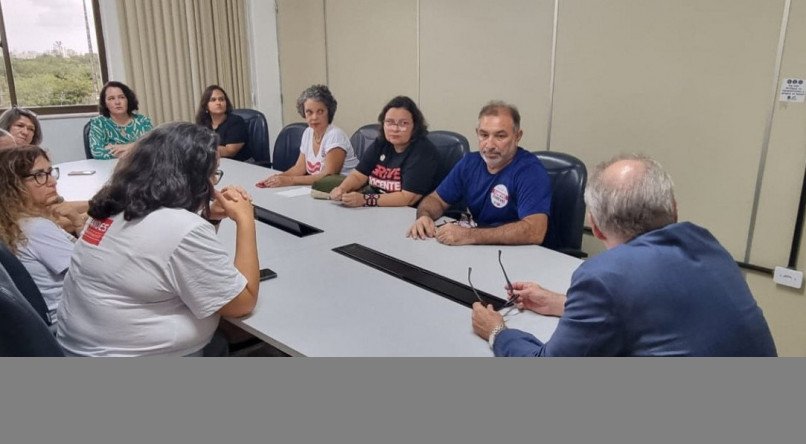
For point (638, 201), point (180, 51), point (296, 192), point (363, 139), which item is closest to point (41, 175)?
point (296, 192)

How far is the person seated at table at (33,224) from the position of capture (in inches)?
68.4

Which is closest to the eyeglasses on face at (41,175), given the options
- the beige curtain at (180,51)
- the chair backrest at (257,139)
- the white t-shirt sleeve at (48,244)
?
the white t-shirt sleeve at (48,244)

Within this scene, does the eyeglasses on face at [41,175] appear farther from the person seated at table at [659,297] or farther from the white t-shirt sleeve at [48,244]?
the person seated at table at [659,297]

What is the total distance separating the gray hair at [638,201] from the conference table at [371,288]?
0.39m

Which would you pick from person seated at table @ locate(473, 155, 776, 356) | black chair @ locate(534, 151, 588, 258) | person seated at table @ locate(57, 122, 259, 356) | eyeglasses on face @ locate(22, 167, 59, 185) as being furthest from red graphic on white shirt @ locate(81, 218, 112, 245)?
black chair @ locate(534, 151, 588, 258)

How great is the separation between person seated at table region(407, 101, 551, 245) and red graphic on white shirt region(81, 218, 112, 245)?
114cm

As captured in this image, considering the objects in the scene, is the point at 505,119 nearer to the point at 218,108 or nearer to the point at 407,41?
the point at 407,41

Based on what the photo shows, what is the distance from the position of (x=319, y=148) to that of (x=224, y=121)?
→ 1183 millimetres

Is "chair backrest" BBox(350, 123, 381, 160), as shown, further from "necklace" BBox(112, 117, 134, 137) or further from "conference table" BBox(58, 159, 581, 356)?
"necklace" BBox(112, 117, 134, 137)

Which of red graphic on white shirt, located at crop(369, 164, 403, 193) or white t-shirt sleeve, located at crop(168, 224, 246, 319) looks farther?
red graphic on white shirt, located at crop(369, 164, 403, 193)

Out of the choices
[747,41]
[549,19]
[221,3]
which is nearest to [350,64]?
[221,3]

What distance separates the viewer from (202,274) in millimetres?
1405

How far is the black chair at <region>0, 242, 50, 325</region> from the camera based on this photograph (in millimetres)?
1576

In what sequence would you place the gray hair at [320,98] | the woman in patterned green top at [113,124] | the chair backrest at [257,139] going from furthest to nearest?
1. the chair backrest at [257,139]
2. the woman in patterned green top at [113,124]
3. the gray hair at [320,98]
